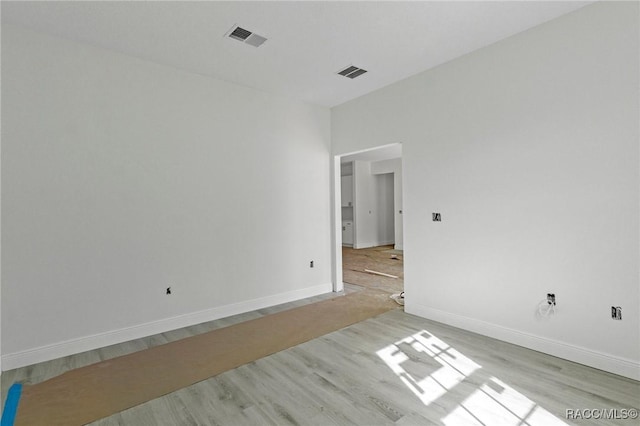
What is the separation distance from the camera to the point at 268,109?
4.23 m

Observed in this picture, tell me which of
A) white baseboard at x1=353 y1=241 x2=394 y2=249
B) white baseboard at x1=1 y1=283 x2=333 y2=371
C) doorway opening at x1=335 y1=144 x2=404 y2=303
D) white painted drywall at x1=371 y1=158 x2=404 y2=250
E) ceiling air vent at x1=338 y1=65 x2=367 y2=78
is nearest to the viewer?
white baseboard at x1=1 y1=283 x2=333 y2=371

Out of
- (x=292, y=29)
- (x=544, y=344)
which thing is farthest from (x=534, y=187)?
(x=292, y=29)

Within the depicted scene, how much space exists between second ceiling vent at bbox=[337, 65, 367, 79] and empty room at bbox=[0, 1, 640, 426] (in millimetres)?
96

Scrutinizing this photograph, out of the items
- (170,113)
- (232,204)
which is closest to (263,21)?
(170,113)

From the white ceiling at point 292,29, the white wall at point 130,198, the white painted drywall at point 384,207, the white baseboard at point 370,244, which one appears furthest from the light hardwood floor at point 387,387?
the white painted drywall at point 384,207

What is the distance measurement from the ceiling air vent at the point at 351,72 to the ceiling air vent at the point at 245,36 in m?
1.05

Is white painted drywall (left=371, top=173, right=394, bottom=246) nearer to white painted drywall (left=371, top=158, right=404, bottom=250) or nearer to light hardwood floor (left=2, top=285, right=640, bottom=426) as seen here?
white painted drywall (left=371, top=158, right=404, bottom=250)

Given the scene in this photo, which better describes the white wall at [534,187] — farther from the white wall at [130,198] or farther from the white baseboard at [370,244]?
the white baseboard at [370,244]

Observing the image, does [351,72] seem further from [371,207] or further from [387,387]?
[371,207]

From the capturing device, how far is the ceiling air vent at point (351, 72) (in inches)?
139

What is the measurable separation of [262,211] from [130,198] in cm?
154

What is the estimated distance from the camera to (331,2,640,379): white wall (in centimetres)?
235

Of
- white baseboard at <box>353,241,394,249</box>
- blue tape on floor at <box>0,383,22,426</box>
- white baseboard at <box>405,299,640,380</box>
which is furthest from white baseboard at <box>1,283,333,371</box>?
white baseboard at <box>353,241,394,249</box>

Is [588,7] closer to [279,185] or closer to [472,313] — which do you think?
[472,313]
